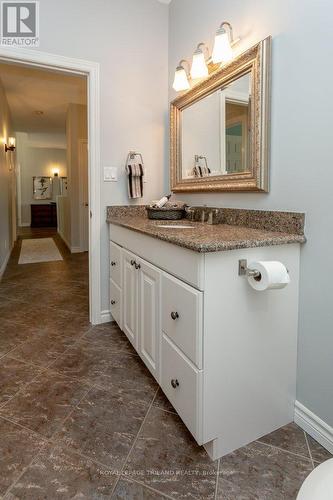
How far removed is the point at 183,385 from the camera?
125cm

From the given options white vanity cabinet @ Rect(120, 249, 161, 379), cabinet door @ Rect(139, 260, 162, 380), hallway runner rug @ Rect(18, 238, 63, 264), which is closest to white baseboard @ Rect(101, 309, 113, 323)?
white vanity cabinet @ Rect(120, 249, 161, 379)

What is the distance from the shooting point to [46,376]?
5.77 feet

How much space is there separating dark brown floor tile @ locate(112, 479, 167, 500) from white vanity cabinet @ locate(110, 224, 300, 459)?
226 millimetres

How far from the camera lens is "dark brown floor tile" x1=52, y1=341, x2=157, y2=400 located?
65.5 inches

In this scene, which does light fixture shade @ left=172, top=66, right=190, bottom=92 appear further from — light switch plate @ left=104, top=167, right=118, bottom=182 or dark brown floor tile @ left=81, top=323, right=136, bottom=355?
dark brown floor tile @ left=81, top=323, right=136, bottom=355

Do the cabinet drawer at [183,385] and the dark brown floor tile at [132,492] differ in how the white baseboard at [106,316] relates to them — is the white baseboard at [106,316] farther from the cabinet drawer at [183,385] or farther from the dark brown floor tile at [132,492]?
the dark brown floor tile at [132,492]

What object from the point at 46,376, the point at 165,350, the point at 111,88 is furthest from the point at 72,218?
the point at 165,350

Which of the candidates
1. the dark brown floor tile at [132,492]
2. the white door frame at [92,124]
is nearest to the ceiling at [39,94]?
the white door frame at [92,124]

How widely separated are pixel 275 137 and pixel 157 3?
71.8 inches

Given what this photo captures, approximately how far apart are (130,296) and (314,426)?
1.12 metres

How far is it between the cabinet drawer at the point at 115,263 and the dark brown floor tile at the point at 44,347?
0.52 metres

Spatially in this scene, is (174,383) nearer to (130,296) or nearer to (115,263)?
(130,296)

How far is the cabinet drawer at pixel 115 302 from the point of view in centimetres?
217

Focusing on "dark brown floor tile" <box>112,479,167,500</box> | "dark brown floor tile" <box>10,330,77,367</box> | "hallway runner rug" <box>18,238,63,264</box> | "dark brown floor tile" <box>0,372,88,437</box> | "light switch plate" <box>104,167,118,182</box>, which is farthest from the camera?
"hallway runner rug" <box>18,238,63,264</box>
